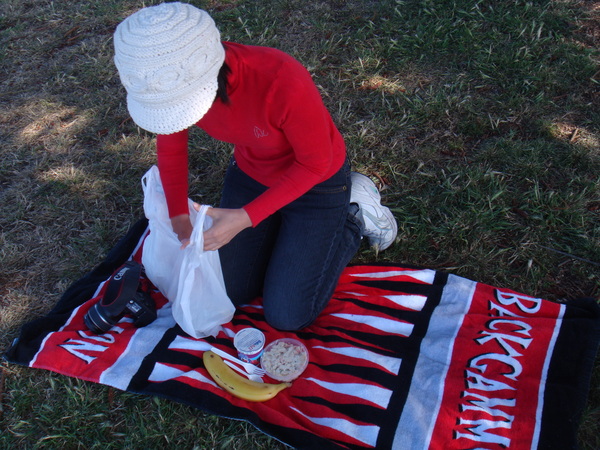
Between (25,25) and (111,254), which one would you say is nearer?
(111,254)

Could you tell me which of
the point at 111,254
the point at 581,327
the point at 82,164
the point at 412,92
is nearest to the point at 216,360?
the point at 111,254

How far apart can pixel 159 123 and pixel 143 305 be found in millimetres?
1077

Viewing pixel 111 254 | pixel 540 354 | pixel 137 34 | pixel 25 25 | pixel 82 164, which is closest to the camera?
pixel 137 34

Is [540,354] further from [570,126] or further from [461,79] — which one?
[461,79]

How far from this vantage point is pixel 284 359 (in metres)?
2.19

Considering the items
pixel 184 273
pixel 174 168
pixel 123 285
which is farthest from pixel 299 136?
pixel 123 285

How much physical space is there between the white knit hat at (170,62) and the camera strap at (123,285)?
989mm

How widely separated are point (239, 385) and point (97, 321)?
76cm

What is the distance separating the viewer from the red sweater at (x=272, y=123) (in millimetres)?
1784

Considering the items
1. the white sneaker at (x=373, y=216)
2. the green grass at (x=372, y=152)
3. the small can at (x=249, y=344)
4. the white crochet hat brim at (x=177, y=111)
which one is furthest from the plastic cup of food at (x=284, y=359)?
the white crochet hat brim at (x=177, y=111)

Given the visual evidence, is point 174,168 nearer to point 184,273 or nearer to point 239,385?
point 184,273

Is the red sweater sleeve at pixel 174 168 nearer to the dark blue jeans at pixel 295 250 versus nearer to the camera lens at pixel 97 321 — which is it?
the dark blue jeans at pixel 295 250

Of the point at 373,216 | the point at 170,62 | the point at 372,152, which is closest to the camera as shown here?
the point at 170,62

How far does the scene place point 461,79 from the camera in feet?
11.2
